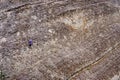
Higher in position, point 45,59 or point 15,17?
point 15,17

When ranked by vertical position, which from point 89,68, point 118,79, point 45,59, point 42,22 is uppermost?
point 42,22

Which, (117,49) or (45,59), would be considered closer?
(45,59)

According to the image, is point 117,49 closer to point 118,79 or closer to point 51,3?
point 118,79

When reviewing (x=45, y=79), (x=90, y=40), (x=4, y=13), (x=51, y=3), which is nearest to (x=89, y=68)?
(x=90, y=40)

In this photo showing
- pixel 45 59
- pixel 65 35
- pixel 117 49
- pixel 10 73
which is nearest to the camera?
pixel 10 73

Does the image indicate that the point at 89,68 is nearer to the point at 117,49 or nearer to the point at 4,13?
the point at 117,49

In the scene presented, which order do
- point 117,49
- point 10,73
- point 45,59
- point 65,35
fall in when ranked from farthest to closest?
point 117,49 → point 65,35 → point 45,59 → point 10,73
